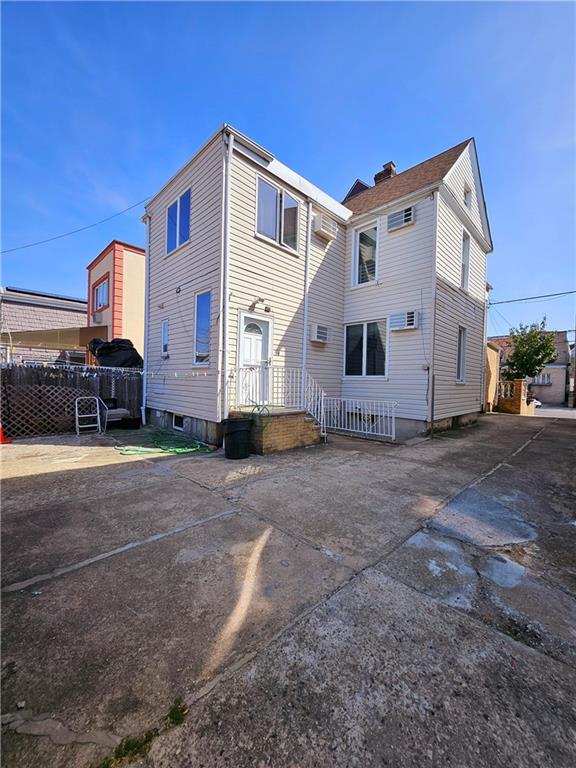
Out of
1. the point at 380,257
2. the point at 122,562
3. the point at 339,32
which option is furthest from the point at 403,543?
the point at 339,32

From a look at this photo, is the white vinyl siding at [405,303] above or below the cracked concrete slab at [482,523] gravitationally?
above

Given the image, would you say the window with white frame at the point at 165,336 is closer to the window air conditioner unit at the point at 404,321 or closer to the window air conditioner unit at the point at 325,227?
the window air conditioner unit at the point at 325,227

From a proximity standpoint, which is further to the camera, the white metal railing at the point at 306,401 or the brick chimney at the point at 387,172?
the brick chimney at the point at 387,172

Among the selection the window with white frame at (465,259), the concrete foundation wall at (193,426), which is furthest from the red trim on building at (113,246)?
the window with white frame at (465,259)

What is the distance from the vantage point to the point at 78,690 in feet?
4.68

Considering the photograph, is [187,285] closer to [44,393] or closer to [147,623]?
[44,393]

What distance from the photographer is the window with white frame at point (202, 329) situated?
721cm

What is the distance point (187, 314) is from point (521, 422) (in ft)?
37.9

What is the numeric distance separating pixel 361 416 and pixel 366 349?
203 centimetres

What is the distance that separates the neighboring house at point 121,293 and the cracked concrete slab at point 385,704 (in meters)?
15.1

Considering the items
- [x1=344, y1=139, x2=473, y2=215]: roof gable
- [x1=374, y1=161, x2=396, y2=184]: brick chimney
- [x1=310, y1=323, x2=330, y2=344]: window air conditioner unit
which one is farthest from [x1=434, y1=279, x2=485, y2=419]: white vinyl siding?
[x1=374, y1=161, x2=396, y2=184]: brick chimney

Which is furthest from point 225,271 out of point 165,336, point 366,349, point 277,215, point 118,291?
point 118,291

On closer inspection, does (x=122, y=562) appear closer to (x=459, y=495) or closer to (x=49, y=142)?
(x=459, y=495)

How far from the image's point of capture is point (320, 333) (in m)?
9.08
